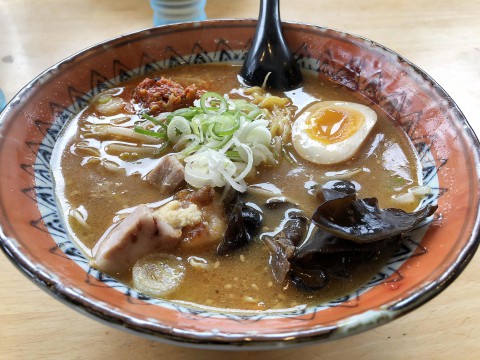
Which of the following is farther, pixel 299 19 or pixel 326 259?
pixel 299 19

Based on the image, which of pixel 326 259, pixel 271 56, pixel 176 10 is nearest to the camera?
pixel 326 259

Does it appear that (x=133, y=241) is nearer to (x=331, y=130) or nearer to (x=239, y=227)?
(x=239, y=227)

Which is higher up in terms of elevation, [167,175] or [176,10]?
[176,10]

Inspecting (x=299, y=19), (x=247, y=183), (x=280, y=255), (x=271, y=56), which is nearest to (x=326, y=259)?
(x=280, y=255)

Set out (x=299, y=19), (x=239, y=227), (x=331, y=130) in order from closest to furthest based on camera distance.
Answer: (x=239, y=227)
(x=331, y=130)
(x=299, y=19)

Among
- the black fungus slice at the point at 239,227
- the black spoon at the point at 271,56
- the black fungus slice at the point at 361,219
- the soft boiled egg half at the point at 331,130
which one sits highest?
the black spoon at the point at 271,56

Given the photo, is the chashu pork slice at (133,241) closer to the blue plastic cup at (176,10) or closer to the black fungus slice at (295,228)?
the black fungus slice at (295,228)

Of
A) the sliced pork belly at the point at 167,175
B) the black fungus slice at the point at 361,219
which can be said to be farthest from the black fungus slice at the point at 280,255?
the sliced pork belly at the point at 167,175
